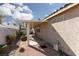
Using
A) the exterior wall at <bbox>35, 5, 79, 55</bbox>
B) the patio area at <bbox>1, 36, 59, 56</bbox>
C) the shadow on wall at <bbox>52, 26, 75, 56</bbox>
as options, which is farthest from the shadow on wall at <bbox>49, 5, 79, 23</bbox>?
the patio area at <bbox>1, 36, 59, 56</bbox>

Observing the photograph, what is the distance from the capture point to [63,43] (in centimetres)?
1094

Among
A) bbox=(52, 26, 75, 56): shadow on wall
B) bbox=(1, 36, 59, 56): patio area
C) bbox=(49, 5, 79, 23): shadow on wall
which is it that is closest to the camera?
bbox=(49, 5, 79, 23): shadow on wall

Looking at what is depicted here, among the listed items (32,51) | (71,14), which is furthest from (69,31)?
(32,51)

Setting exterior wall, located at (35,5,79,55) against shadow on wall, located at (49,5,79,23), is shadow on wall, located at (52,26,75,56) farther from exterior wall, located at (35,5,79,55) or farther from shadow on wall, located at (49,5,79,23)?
shadow on wall, located at (49,5,79,23)

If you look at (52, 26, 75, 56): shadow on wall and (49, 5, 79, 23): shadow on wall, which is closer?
(49, 5, 79, 23): shadow on wall

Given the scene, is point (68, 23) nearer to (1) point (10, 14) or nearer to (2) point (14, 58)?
(2) point (14, 58)

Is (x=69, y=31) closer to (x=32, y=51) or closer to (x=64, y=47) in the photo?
(x=64, y=47)

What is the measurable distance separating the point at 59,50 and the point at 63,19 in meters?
2.69

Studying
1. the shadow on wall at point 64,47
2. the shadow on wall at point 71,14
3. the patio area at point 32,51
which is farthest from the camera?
the patio area at point 32,51

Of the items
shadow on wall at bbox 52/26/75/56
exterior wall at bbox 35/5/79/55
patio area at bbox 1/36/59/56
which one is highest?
exterior wall at bbox 35/5/79/55

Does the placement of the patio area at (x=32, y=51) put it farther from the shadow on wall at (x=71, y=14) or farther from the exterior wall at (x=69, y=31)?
the shadow on wall at (x=71, y=14)

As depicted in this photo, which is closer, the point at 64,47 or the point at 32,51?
the point at 64,47

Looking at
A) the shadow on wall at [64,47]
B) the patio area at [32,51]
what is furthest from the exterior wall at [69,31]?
the patio area at [32,51]

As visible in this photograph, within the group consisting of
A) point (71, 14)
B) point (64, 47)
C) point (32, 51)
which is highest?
point (71, 14)
